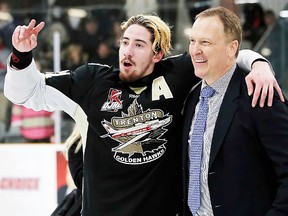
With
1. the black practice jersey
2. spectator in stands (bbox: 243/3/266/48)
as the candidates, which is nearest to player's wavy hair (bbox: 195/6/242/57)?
the black practice jersey

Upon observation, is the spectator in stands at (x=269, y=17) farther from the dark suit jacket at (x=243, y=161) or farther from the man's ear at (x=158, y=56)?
the dark suit jacket at (x=243, y=161)

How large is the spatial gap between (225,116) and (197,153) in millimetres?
184

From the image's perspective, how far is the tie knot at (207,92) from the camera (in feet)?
8.13

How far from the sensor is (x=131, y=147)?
108 inches

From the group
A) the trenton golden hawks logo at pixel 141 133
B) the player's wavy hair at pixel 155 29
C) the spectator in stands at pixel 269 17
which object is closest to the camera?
the trenton golden hawks logo at pixel 141 133

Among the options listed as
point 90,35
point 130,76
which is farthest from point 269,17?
point 130,76

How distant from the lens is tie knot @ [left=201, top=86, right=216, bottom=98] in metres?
2.48

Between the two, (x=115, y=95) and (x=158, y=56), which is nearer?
(x=115, y=95)

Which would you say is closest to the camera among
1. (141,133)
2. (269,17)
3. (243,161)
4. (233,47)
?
(243,161)

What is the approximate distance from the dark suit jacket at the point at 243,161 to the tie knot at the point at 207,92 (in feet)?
0.26

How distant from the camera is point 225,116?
2.38 meters

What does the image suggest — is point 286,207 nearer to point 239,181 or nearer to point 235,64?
point 239,181

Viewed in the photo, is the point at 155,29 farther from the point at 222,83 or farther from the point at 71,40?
the point at 71,40

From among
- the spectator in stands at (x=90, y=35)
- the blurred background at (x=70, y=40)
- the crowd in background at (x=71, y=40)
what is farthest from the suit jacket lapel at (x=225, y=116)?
the spectator in stands at (x=90, y=35)
